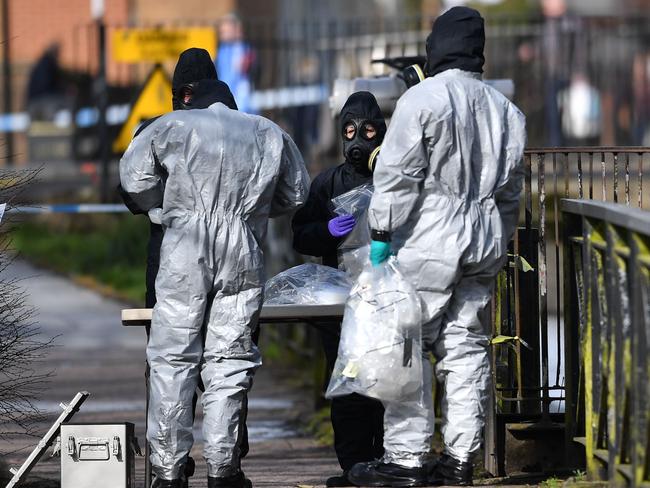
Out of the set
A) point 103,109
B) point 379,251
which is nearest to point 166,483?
point 379,251

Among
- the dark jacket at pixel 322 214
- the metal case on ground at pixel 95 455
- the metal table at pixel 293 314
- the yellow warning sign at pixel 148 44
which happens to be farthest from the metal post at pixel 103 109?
the metal case on ground at pixel 95 455

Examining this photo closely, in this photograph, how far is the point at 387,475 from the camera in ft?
20.0

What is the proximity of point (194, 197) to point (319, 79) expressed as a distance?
13571 millimetres

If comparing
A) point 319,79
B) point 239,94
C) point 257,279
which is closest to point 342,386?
point 257,279

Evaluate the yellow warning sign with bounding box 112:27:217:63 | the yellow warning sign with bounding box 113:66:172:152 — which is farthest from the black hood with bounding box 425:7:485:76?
the yellow warning sign with bounding box 112:27:217:63

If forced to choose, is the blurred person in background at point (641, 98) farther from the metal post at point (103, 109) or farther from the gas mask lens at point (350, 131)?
the gas mask lens at point (350, 131)

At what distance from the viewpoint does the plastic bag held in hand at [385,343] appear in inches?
233

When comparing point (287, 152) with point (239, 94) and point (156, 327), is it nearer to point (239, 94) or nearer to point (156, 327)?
point (156, 327)

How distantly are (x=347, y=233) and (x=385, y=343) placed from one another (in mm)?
935

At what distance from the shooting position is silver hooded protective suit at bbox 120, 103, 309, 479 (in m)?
6.14

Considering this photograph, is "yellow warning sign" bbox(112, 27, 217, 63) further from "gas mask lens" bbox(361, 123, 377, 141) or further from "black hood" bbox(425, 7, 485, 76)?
"black hood" bbox(425, 7, 485, 76)

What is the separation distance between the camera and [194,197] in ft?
20.2

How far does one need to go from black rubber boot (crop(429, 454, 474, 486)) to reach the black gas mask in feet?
4.73


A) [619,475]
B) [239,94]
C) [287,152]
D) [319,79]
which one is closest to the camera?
[619,475]
